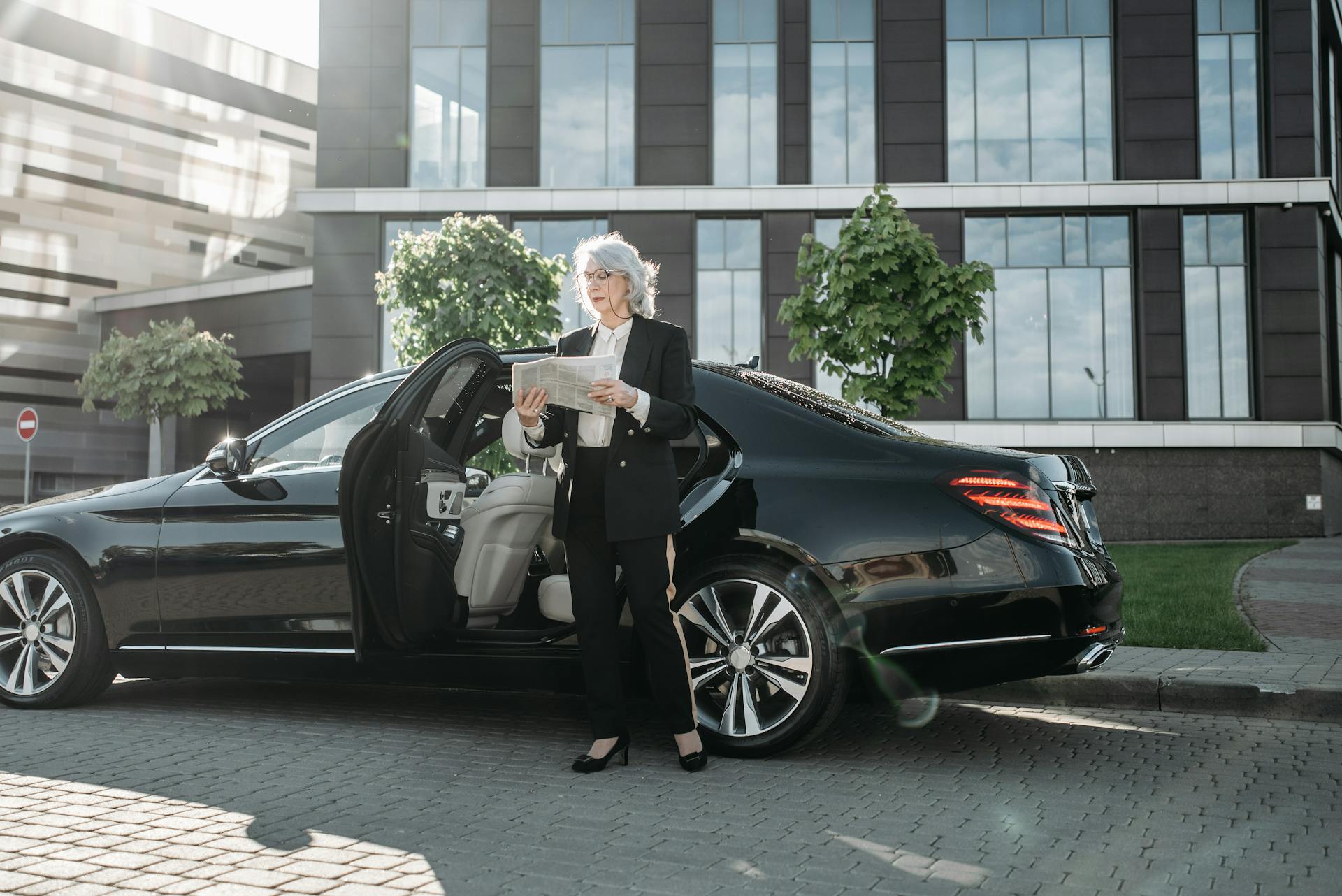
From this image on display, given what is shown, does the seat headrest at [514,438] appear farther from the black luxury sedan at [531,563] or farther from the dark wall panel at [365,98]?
the dark wall panel at [365,98]

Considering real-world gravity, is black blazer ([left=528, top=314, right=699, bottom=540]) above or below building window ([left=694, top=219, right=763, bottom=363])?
below

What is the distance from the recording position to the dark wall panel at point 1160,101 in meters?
24.5

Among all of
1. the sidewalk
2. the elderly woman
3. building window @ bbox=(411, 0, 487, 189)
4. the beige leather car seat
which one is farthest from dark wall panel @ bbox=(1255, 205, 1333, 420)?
the elderly woman

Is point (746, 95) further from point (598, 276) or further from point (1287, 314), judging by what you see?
point (598, 276)

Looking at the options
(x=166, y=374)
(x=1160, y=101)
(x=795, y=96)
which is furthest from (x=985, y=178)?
(x=166, y=374)

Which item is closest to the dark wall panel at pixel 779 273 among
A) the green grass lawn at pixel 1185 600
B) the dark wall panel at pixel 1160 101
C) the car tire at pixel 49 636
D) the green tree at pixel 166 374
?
the dark wall panel at pixel 1160 101

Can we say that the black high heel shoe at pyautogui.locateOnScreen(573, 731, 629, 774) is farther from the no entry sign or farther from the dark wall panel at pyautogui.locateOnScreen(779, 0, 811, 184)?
the dark wall panel at pyautogui.locateOnScreen(779, 0, 811, 184)

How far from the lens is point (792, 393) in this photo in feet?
15.9

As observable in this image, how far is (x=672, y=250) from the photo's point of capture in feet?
82.7

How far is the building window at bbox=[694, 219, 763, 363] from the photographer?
25203mm

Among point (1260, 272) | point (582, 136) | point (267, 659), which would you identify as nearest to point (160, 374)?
point (582, 136)

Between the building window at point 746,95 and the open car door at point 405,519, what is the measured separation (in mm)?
21151

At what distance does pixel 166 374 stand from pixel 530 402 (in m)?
28.5

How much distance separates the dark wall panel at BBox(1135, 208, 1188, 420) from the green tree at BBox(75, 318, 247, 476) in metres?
21.6
